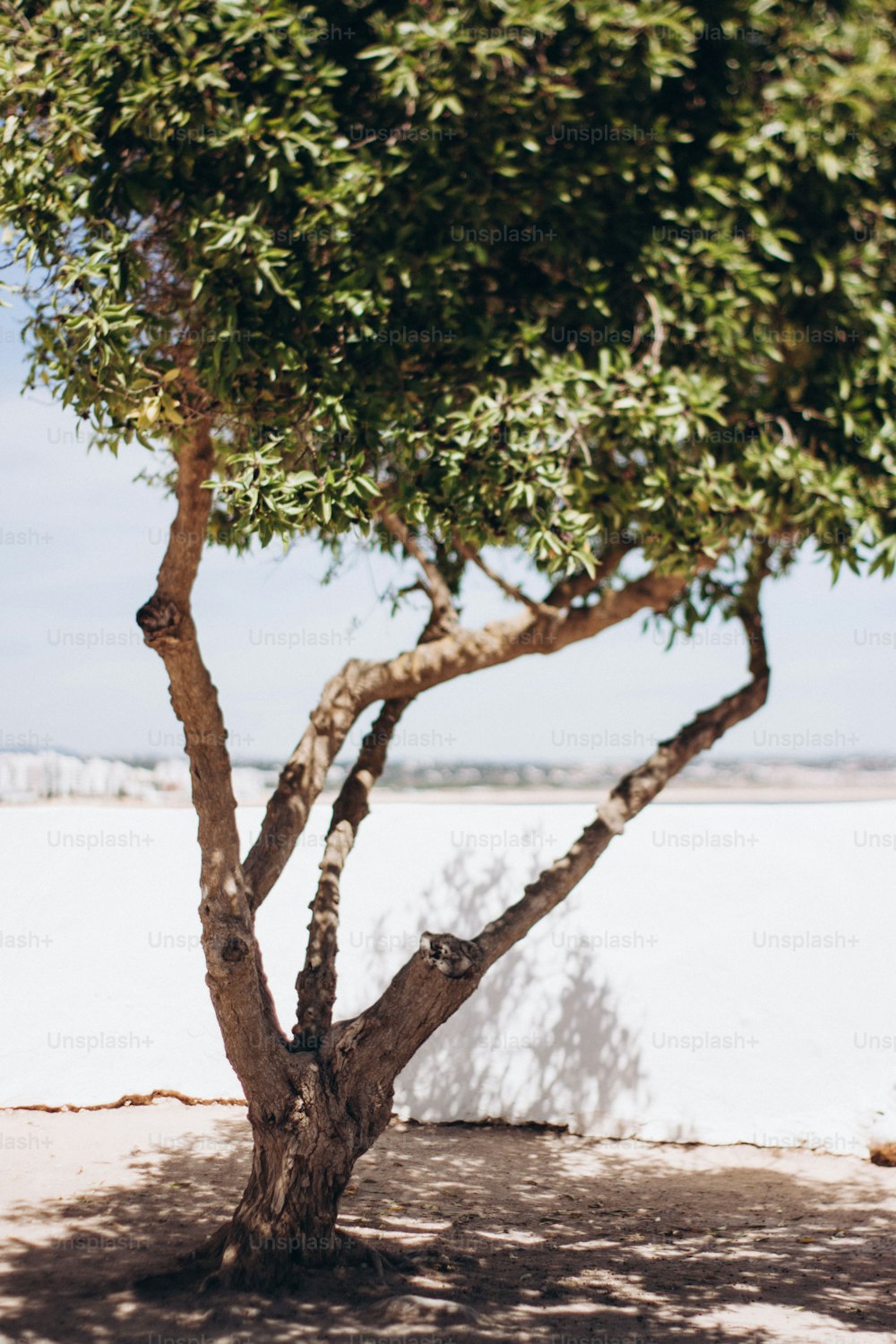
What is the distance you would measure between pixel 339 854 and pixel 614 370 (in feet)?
10.6

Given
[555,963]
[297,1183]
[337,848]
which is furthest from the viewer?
[555,963]

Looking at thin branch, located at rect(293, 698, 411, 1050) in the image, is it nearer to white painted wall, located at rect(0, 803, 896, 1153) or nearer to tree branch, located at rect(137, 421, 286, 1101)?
tree branch, located at rect(137, 421, 286, 1101)

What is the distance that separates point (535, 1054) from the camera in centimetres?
1061

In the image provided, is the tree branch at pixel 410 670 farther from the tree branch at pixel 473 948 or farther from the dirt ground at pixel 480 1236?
the dirt ground at pixel 480 1236

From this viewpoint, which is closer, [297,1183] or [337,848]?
[297,1183]

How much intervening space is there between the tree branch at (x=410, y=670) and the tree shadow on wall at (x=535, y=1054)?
190 inches

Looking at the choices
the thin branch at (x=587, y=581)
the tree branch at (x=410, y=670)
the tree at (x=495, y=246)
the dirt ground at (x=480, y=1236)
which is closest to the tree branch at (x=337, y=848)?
the tree branch at (x=410, y=670)

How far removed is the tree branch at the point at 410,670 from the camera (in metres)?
6.41

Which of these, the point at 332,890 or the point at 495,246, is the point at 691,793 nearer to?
the point at 332,890

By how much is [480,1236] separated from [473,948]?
2336 mm

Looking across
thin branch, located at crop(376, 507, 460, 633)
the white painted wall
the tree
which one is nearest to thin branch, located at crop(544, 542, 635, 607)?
thin branch, located at crop(376, 507, 460, 633)

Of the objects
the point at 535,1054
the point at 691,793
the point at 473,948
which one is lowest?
the point at 535,1054

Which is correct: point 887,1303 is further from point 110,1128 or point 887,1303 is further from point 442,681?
point 110,1128

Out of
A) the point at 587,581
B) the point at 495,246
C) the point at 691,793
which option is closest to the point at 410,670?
the point at 587,581
